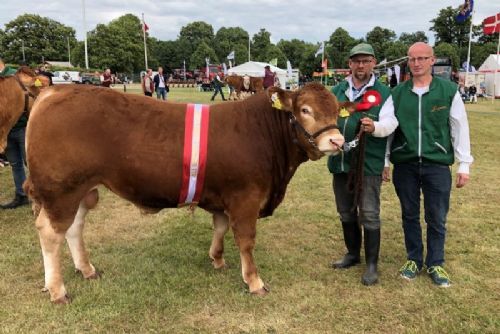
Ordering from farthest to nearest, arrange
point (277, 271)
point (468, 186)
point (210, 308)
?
1. point (468, 186)
2. point (277, 271)
3. point (210, 308)

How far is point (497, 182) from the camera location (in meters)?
7.83

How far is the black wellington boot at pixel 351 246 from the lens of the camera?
458cm

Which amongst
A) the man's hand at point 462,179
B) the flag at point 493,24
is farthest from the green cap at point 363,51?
the flag at point 493,24

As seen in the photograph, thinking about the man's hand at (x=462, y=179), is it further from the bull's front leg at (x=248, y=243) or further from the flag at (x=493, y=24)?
the flag at (x=493, y=24)

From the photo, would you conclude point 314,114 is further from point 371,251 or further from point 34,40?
point 34,40

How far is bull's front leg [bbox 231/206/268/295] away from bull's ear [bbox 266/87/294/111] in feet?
3.28

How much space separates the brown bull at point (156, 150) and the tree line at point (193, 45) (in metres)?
65.7

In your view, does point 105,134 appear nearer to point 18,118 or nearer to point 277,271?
point 277,271

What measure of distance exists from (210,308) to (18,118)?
417cm

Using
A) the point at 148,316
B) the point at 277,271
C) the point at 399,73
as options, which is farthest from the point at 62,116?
the point at 399,73

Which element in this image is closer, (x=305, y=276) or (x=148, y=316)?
(x=148, y=316)

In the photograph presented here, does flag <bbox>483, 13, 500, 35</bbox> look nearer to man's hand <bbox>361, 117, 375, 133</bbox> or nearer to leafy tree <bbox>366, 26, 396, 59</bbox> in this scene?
man's hand <bbox>361, 117, 375, 133</bbox>

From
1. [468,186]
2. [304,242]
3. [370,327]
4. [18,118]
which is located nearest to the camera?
[370,327]

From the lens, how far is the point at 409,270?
4.33 meters
